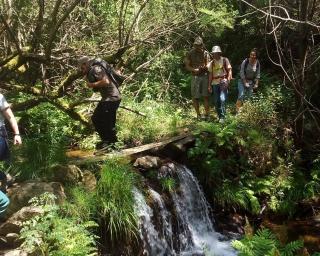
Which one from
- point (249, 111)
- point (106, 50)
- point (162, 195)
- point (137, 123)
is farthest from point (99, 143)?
point (249, 111)

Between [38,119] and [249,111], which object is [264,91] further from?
[38,119]

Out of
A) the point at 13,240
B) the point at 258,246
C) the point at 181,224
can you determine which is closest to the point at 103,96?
the point at 181,224

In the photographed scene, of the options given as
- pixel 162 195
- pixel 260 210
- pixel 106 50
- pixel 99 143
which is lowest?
pixel 260 210

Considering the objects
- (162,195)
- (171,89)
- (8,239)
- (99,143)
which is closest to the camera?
(8,239)

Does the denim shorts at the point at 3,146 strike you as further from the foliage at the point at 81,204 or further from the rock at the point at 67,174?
the rock at the point at 67,174

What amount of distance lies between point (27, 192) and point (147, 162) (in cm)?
262

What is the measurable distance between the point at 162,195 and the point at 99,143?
2060 millimetres

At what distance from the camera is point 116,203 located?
7.07 m

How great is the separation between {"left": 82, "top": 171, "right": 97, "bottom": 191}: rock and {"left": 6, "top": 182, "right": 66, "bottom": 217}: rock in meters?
0.49

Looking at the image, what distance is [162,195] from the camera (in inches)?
335

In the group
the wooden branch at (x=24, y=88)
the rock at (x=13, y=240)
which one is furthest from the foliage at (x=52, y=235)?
the wooden branch at (x=24, y=88)

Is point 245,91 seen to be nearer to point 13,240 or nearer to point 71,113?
point 71,113

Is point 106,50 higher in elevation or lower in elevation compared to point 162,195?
higher

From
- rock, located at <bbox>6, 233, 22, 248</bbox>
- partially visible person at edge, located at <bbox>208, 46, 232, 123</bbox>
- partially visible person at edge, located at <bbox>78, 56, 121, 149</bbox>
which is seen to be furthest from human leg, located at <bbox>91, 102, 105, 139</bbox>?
partially visible person at edge, located at <bbox>208, 46, 232, 123</bbox>
